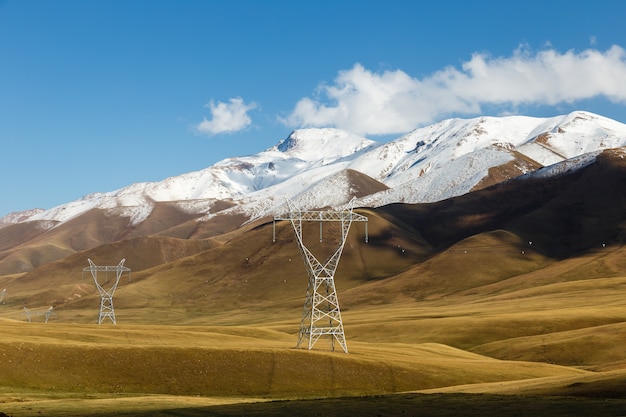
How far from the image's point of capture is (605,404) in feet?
184

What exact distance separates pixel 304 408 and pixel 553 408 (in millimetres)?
18219

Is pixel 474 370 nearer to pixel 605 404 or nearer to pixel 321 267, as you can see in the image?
pixel 321 267

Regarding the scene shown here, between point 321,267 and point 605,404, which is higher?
point 321,267

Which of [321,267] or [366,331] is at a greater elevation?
[321,267]

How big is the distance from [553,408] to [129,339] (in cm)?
7383

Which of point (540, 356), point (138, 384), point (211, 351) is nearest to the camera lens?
point (138, 384)

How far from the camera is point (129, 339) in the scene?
117 meters

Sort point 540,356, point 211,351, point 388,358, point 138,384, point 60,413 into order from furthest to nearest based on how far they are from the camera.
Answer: point 540,356 → point 388,358 → point 211,351 → point 138,384 → point 60,413

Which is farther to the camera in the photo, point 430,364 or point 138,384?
point 430,364

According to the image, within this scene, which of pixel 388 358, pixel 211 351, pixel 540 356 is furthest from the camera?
pixel 540 356

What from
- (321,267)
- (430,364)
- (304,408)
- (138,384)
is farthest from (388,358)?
A: (304,408)

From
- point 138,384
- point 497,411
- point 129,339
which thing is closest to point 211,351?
point 138,384

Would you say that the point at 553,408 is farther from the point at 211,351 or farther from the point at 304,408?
the point at 211,351

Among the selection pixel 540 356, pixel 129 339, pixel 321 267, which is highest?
pixel 321 267
